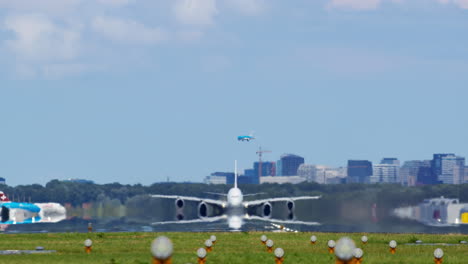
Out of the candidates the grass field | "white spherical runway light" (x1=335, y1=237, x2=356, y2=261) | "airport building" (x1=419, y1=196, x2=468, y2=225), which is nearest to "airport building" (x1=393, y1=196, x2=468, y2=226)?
"airport building" (x1=419, y1=196, x2=468, y2=225)

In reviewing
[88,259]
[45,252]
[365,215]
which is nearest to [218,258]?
[88,259]

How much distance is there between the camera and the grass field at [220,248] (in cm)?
5150

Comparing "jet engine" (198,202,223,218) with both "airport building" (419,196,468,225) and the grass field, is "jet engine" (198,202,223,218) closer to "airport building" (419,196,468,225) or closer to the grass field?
"airport building" (419,196,468,225)

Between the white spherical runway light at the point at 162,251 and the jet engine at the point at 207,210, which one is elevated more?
the white spherical runway light at the point at 162,251

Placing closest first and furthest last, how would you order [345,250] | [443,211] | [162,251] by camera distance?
[162,251]
[345,250]
[443,211]

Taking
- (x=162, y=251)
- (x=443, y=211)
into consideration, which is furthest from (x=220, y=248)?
(x=443, y=211)

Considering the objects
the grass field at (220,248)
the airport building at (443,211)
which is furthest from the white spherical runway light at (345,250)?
the airport building at (443,211)

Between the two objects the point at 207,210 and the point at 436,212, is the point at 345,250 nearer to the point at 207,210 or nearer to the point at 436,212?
the point at 207,210

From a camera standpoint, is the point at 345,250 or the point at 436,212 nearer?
the point at 345,250

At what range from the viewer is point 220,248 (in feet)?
211

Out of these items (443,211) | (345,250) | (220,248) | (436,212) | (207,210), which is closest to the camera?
(345,250)

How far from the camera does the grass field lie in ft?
169

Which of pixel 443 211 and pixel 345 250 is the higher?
pixel 345 250

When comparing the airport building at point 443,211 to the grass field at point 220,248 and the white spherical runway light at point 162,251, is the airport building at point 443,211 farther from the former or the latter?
the white spherical runway light at point 162,251
